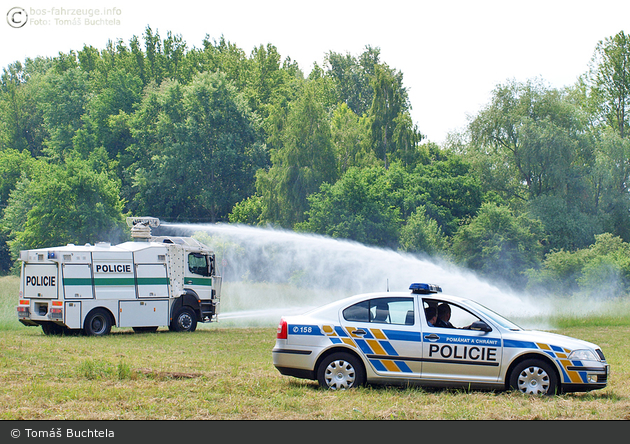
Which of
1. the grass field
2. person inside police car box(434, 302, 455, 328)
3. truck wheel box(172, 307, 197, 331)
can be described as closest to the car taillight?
the grass field

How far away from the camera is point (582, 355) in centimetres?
1009

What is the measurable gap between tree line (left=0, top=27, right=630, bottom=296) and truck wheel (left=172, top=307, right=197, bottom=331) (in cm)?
2893

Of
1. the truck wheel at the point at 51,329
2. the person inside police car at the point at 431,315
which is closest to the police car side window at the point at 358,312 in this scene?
the person inside police car at the point at 431,315

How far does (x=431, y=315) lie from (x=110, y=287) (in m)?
12.7

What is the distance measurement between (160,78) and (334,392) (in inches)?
3392

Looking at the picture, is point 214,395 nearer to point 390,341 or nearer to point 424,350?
point 390,341

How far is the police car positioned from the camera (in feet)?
33.0

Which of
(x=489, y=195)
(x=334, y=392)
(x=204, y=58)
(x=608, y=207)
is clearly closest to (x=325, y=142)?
(x=489, y=195)

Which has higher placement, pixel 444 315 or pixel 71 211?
pixel 71 211

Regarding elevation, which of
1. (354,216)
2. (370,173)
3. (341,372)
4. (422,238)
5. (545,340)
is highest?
(370,173)

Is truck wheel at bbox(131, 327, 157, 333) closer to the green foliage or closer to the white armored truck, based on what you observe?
the white armored truck

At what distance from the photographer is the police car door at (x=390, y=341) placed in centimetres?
1022

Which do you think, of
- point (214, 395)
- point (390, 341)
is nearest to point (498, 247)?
point (390, 341)

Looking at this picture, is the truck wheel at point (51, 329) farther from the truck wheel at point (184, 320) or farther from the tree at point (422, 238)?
the tree at point (422, 238)
